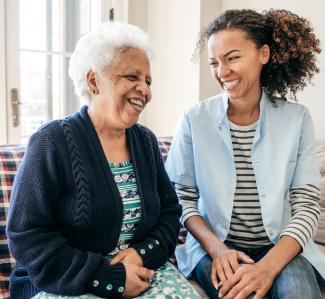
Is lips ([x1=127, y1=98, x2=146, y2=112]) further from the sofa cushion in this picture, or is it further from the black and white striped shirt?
the sofa cushion

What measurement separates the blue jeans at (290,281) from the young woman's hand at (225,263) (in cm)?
4

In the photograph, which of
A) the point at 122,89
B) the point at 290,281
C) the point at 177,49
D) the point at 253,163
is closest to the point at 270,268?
the point at 290,281

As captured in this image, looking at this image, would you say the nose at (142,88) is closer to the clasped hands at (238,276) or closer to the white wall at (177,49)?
the clasped hands at (238,276)

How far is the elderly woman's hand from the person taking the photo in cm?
113

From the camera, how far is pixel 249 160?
4.49 ft

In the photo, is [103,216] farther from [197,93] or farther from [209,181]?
[197,93]

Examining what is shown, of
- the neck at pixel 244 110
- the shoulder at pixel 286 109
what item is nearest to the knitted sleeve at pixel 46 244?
the neck at pixel 244 110

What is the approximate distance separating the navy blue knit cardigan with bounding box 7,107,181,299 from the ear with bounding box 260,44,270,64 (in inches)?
24.9

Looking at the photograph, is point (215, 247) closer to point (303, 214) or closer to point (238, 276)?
point (238, 276)

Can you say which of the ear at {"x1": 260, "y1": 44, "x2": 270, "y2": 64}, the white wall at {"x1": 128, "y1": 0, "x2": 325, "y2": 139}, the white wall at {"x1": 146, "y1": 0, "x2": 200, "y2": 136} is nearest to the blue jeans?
the ear at {"x1": 260, "y1": 44, "x2": 270, "y2": 64}

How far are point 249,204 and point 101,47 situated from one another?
27.3 inches

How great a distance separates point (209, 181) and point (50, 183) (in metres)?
0.56

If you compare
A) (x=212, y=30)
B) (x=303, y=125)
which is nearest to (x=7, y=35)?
(x=212, y=30)

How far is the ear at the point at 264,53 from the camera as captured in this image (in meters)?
1.42
